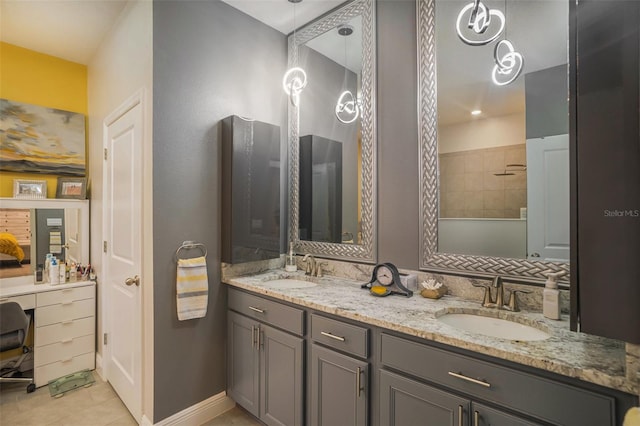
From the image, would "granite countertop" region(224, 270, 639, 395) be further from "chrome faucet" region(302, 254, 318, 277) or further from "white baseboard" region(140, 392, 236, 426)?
"white baseboard" region(140, 392, 236, 426)

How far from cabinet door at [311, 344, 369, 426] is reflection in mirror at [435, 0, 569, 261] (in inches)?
33.7

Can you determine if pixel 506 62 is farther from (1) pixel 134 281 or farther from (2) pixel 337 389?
(1) pixel 134 281

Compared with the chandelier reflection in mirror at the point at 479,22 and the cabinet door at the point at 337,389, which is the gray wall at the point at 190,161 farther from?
the chandelier reflection in mirror at the point at 479,22

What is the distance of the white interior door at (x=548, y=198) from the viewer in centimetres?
151

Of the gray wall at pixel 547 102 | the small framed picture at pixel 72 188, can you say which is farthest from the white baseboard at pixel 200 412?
the gray wall at pixel 547 102

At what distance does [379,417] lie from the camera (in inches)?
57.1

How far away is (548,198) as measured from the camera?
1563mm

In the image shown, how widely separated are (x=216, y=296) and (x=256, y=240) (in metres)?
0.48

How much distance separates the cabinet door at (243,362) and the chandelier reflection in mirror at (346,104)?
5.17 ft

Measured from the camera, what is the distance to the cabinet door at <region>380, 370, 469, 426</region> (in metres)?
1.23

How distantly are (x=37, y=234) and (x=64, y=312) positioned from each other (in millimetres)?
809

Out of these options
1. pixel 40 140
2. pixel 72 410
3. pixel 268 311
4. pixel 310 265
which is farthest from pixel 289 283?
pixel 40 140

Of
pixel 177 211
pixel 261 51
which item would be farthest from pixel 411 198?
pixel 261 51

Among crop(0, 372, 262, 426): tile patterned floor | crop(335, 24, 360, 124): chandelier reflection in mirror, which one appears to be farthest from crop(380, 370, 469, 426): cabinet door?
crop(335, 24, 360, 124): chandelier reflection in mirror
